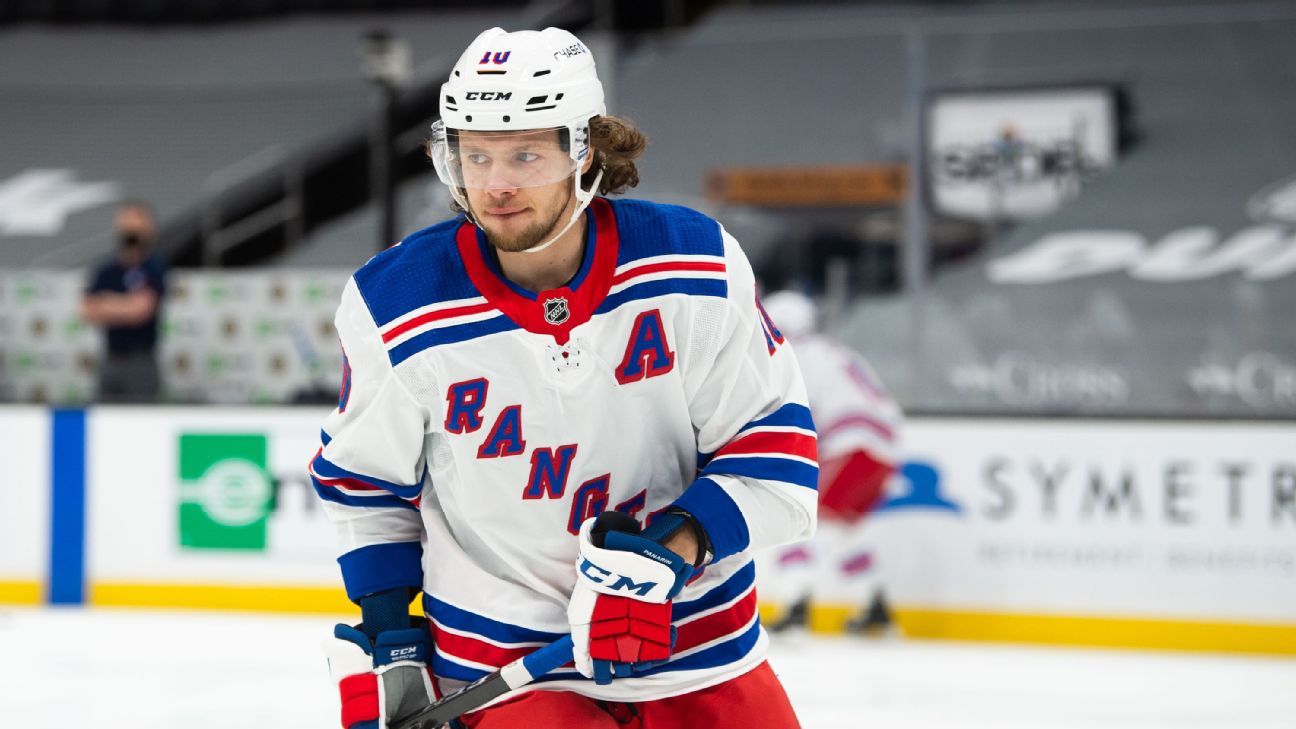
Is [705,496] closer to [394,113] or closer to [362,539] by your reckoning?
[362,539]

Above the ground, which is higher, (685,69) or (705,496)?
(685,69)

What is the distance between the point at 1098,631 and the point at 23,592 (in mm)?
4023

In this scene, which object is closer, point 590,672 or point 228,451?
point 590,672

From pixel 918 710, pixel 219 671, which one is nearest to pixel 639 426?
pixel 918 710

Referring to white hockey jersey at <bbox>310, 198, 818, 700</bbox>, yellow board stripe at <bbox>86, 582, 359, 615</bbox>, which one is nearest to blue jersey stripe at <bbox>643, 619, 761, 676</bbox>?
white hockey jersey at <bbox>310, 198, 818, 700</bbox>

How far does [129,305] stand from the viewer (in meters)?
6.78

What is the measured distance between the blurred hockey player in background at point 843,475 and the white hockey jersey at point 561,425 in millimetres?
3583

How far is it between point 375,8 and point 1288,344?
682cm

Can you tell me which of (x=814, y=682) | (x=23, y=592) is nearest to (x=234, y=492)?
(x=23, y=592)

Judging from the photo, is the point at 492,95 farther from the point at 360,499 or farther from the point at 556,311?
the point at 360,499

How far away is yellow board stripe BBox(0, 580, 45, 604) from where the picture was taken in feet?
19.5

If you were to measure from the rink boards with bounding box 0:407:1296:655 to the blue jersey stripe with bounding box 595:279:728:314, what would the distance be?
12.7 feet

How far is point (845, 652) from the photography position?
513 centimetres

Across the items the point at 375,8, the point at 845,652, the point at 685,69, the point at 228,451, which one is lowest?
the point at 845,652
